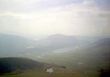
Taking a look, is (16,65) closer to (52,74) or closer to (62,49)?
(52,74)

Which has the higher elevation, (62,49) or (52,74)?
(62,49)

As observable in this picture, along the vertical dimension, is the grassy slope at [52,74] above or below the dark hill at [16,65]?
below

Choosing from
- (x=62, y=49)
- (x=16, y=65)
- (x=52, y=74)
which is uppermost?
(x=62, y=49)

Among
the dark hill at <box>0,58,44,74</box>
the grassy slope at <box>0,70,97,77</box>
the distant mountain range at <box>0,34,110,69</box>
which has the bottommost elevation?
the grassy slope at <box>0,70,97,77</box>

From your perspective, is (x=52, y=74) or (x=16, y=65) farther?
(x=52, y=74)

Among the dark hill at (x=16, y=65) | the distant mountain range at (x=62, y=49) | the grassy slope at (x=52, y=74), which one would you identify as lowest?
the grassy slope at (x=52, y=74)

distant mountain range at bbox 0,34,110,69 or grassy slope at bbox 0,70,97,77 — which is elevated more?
distant mountain range at bbox 0,34,110,69

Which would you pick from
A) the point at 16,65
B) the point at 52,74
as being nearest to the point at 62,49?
the point at 52,74

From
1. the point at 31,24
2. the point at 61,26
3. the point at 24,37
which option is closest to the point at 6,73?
Answer: the point at 24,37

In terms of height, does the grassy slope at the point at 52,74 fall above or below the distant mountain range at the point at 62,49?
below
